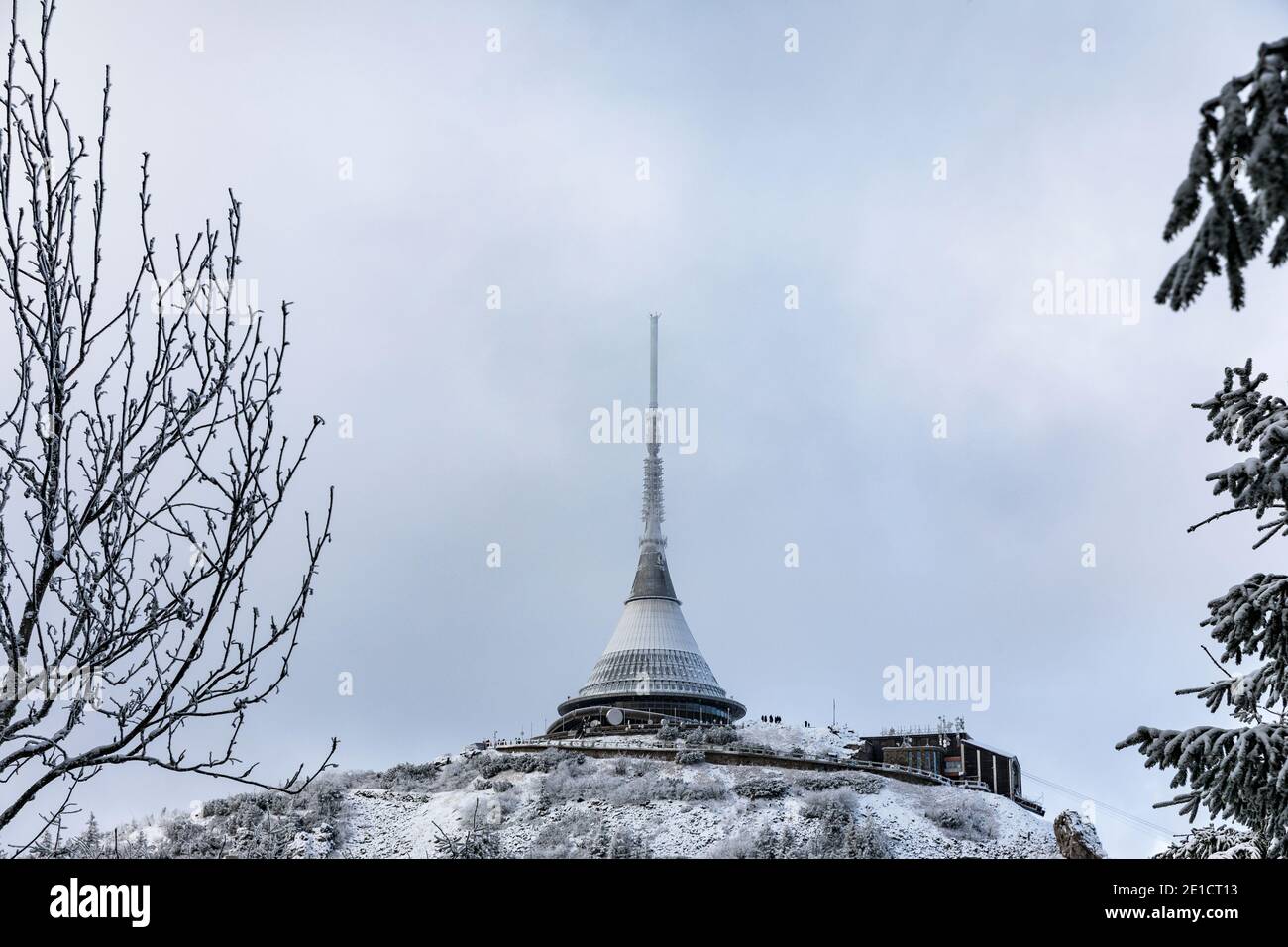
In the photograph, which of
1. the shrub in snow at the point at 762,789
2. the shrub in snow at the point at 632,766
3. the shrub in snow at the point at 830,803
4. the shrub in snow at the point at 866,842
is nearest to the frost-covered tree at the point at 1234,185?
the shrub in snow at the point at 866,842

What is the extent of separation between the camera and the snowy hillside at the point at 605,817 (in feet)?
153

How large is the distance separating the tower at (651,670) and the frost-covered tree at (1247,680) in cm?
6364

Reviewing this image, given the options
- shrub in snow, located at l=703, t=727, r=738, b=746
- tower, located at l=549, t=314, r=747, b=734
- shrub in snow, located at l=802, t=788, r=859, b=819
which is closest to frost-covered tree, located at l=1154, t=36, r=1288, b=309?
shrub in snow, located at l=802, t=788, r=859, b=819

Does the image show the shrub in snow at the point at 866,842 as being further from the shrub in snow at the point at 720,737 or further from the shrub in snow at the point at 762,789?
the shrub in snow at the point at 720,737

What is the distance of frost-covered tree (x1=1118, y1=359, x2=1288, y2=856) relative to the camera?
905cm

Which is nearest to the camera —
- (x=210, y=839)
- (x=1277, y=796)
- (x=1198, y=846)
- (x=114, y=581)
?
(x=114, y=581)

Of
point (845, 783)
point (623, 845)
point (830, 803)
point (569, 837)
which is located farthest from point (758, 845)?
point (845, 783)

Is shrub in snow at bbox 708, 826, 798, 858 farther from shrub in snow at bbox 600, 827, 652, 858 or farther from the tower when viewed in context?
the tower

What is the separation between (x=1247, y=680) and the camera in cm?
985
